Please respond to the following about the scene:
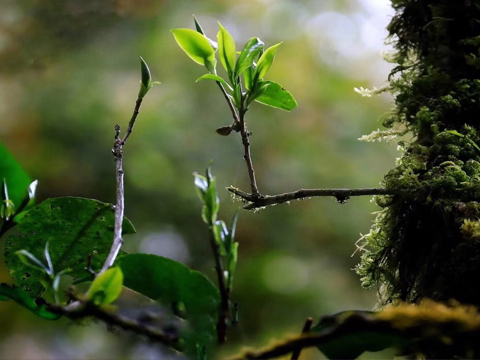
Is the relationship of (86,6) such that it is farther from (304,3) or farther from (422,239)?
(422,239)

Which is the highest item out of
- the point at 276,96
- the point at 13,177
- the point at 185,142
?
the point at 185,142

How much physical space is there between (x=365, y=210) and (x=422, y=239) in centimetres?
208

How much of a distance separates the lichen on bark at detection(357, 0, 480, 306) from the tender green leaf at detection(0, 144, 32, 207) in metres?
0.38

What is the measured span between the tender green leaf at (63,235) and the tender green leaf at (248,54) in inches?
7.4

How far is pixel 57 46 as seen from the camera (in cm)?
270

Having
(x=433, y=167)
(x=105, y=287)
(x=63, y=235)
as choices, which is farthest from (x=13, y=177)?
(x=433, y=167)

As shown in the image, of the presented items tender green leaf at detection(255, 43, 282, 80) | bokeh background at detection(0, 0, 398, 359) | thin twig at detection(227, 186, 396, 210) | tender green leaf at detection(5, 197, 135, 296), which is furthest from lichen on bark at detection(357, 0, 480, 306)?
bokeh background at detection(0, 0, 398, 359)

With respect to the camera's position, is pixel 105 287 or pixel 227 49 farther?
pixel 227 49

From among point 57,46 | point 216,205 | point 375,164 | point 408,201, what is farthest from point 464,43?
point 57,46

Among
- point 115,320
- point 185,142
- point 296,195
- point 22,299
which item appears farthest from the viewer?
point 185,142

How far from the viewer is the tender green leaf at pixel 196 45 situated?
43 cm

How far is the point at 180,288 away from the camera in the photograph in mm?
313

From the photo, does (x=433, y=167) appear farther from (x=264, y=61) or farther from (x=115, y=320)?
(x=115, y=320)

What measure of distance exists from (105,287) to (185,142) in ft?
7.15
